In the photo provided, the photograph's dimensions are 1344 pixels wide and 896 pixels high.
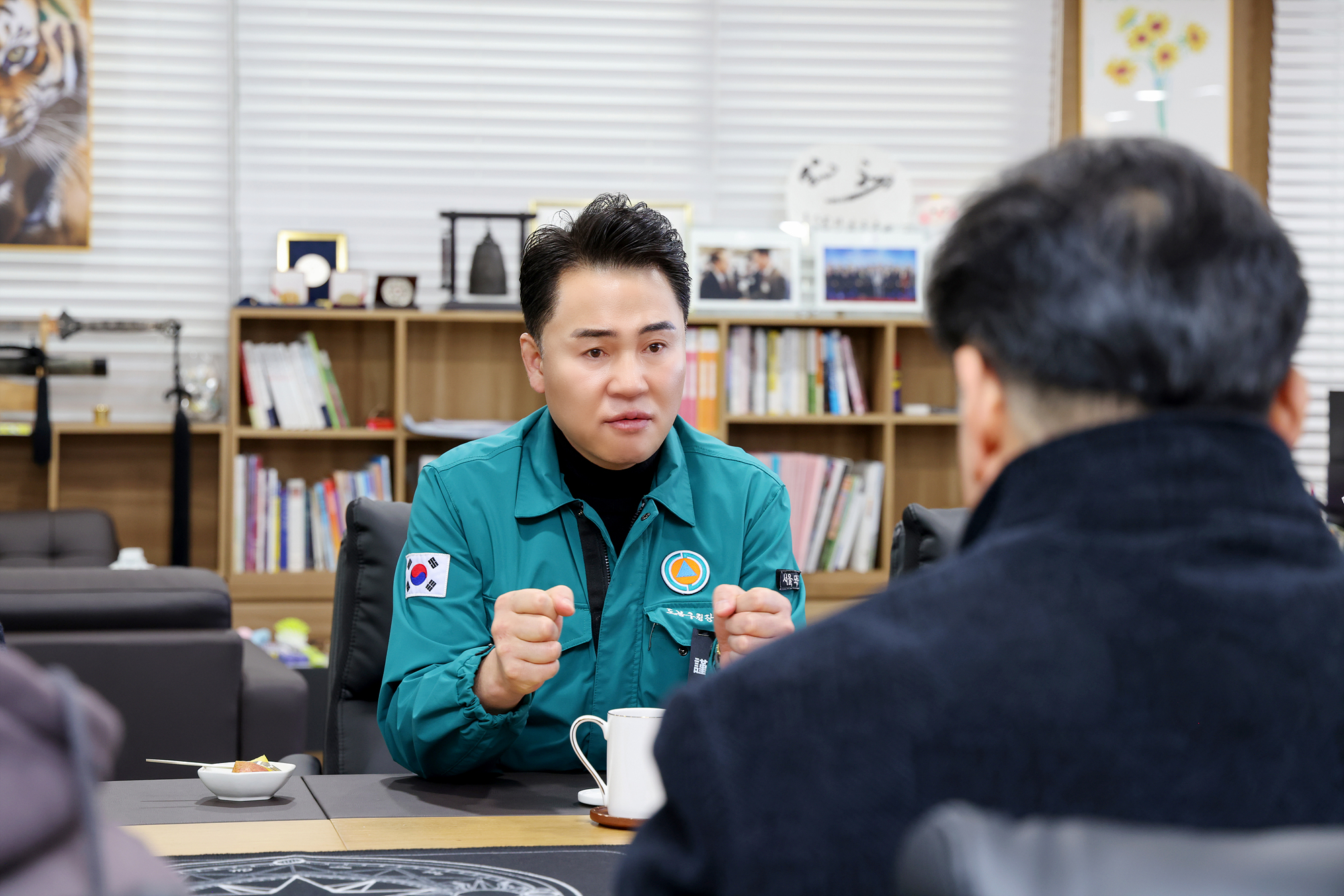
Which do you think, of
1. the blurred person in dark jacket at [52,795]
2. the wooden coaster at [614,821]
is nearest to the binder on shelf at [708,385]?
the wooden coaster at [614,821]

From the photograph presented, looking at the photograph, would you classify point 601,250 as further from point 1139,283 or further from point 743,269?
point 743,269

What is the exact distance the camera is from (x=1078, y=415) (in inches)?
23.0

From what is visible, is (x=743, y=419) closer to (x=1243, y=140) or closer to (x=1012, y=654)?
(x=1243, y=140)

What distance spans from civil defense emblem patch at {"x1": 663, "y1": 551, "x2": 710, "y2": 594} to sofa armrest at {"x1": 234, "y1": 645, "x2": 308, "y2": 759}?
1.15 m

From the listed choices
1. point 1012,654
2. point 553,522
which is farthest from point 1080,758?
point 553,522

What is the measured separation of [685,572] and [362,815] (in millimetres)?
600

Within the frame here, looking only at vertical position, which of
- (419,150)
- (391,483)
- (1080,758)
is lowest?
(391,483)

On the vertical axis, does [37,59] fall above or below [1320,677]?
above

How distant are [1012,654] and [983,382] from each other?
6.1 inches

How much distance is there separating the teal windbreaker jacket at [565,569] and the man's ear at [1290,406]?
3.00ft

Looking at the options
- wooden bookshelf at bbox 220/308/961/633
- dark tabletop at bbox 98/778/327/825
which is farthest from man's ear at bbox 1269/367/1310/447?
wooden bookshelf at bbox 220/308/961/633

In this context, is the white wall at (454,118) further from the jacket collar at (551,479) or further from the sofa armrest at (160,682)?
the jacket collar at (551,479)

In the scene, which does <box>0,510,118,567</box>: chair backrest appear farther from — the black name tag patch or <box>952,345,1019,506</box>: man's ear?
<box>952,345,1019,506</box>: man's ear

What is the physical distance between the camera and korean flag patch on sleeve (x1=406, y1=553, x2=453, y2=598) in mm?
1520
